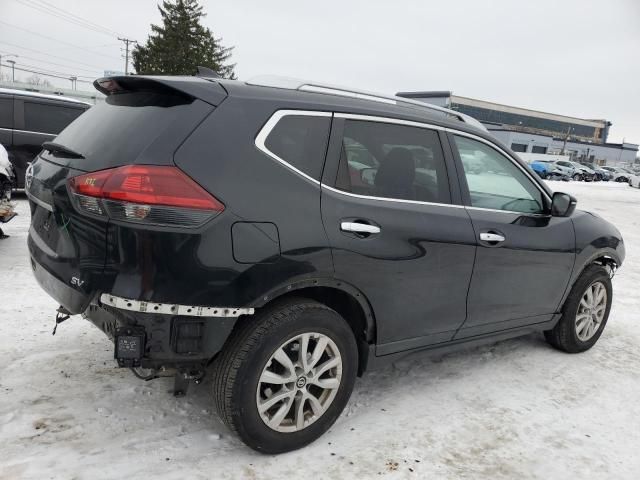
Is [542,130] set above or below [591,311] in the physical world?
above

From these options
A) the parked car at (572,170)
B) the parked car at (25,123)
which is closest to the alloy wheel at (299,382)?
the parked car at (25,123)

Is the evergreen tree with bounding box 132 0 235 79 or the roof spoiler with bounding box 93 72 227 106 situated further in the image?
the evergreen tree with bounding box 132 0 235 79

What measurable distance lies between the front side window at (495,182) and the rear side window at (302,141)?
108 cm

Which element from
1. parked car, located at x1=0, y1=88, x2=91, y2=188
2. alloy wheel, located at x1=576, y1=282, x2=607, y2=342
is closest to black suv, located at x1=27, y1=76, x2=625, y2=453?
alloy wheel, located at x1=576, y1=282, x2=607, y2=342

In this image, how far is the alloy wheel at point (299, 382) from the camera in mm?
2570

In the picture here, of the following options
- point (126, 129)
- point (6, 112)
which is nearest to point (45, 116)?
point (6, 112)

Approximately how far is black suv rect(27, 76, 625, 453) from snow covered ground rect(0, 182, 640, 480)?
0.87ft

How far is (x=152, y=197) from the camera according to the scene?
7.25ft

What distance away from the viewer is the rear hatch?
90.8 inches

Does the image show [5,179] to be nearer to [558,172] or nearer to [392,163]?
[392,163]

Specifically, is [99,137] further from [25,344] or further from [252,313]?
[25,344]

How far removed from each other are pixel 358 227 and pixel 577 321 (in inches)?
105

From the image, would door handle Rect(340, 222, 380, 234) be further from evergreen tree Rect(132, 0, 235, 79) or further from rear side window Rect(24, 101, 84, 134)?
evergreen tree Rect(132, 0, 235, 79)

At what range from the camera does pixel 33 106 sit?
952cm
